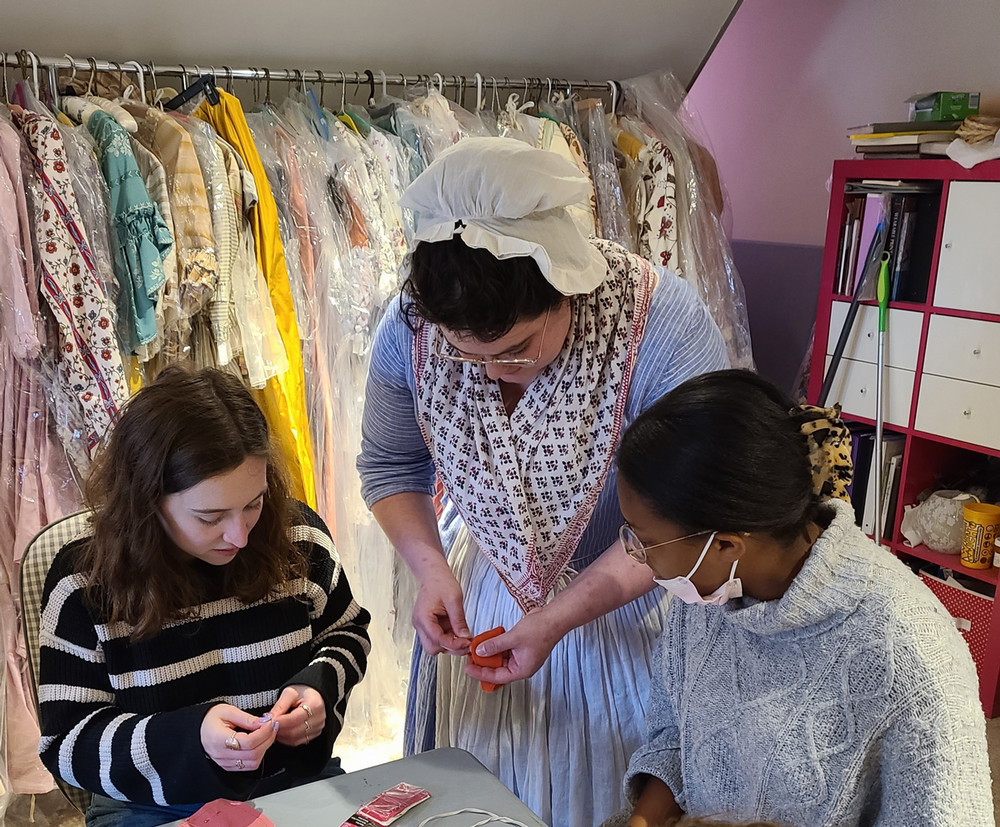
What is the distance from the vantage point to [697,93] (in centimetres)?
373

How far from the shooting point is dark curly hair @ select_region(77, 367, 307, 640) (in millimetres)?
1348

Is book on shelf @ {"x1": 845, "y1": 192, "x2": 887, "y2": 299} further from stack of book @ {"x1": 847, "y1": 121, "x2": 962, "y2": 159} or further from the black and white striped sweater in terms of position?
the black and white striped sweater

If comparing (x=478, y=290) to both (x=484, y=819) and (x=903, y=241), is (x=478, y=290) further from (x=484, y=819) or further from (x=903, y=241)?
(x=903, y=241)

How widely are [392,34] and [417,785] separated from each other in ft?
5.95

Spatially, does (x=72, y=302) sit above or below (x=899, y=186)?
below

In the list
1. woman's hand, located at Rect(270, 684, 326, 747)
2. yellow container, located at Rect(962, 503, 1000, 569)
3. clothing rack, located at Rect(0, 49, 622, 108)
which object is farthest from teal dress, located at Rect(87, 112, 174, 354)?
yellow container, located at Rect(962, 503, 1000, 569)

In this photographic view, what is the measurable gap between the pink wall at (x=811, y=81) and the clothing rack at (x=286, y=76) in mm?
558

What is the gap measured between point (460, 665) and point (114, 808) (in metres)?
0.53

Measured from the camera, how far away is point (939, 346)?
2629 mm

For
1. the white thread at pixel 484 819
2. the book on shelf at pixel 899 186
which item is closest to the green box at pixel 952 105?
the book on shelf at pixel 899 186

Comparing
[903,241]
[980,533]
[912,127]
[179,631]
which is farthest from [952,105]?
[179,631]

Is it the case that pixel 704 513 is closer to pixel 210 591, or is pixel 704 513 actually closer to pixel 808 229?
pixel 210 591

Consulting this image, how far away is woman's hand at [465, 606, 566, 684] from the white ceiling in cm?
155

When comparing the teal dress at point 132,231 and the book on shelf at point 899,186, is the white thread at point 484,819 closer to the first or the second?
the teal dress at point 132,231
